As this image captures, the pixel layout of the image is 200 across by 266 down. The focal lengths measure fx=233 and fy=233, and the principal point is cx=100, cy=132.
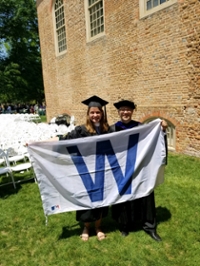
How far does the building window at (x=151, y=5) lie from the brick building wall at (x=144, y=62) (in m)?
0.14

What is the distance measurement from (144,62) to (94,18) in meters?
4.48

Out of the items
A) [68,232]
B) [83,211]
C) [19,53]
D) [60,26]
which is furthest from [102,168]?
[19,53]

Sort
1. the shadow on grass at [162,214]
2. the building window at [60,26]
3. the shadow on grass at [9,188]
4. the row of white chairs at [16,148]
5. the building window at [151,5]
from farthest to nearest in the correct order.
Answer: the building window at [60,26]
the building window at [151,5]
the row of white chairs at [16,148]
the shadow on grass at [9,188]
the shadow on grass at [162,214]

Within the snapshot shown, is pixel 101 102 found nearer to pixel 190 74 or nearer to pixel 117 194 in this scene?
pixel 117 194

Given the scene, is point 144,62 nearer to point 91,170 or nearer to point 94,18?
point 94,18

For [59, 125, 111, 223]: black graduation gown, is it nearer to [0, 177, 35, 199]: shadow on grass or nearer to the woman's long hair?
the woman's long hair

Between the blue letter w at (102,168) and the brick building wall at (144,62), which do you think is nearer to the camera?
the blue letter w at (102,168)

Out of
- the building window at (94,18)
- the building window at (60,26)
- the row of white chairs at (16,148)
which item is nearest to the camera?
the row of white chairs at (16,148)

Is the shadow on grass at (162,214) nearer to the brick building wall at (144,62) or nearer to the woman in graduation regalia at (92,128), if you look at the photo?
the woman in graduation regalia at (92,128)

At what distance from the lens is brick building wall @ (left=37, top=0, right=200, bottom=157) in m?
6.89

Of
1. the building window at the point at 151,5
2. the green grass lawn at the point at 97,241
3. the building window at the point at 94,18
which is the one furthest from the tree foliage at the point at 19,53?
the green grass lawn at the point at 97,241

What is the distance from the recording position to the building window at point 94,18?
1064 cm

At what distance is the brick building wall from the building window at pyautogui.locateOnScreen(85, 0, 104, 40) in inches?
13.5

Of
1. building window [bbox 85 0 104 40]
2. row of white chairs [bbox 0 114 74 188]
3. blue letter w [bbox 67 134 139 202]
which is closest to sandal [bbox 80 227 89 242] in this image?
blue letter w [bbox 67 134 139 202]
